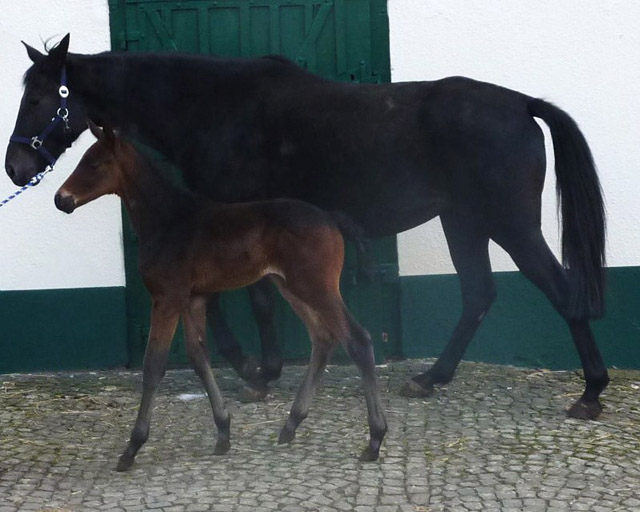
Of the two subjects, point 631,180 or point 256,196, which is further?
point 631,180

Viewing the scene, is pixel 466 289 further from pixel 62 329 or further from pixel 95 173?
pixel 62 329

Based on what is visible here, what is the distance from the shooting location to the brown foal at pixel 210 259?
5.22 metres

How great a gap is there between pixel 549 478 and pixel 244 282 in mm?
1776

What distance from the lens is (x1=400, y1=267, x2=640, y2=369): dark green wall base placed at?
7109 millimetres

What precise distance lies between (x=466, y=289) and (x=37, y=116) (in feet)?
9.10

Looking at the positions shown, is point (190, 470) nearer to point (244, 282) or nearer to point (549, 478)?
point (244, 282)

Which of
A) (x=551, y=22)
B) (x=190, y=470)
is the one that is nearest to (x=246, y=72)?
(x=551, y=22)

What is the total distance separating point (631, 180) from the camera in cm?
709

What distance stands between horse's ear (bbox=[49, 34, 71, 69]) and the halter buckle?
17.0 inches

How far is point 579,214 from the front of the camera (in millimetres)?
5914

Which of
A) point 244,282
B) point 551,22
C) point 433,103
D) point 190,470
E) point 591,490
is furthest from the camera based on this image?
point 551,22

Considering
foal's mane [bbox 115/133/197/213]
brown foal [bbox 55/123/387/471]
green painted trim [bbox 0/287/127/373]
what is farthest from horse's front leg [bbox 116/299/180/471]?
green painted trim [bbox 0/287/127/373]

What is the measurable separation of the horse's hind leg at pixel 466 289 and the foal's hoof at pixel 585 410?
89 centimetres

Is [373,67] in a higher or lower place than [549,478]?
higher
